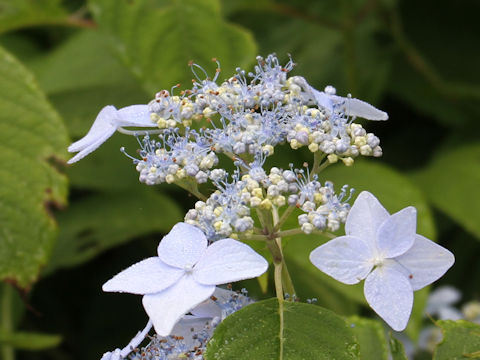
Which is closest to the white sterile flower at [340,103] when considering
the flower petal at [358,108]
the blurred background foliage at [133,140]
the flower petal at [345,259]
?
the flower petal at [358,108]

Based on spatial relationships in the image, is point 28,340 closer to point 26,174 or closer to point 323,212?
point 26,174

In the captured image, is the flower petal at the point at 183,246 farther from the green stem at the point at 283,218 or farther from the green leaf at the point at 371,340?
the green leaf at the point at 371,340

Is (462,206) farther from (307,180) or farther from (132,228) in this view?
(307,180)

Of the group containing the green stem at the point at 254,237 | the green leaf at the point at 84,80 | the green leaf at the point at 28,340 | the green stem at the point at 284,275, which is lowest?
the green leaf at the point at 28,340

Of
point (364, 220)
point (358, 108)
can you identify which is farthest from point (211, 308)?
point (358, 108)

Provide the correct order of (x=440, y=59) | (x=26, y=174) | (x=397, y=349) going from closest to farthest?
(x=397, y=349) → (x=26, y=174) → (x=440, y=59)

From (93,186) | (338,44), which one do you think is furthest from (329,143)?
(338,44)
